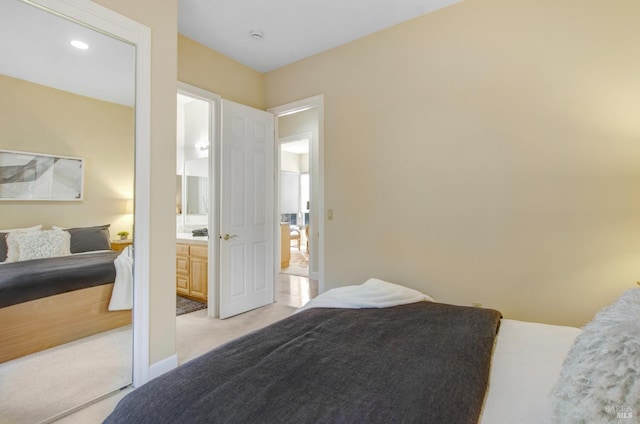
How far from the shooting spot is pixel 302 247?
873 centimetres

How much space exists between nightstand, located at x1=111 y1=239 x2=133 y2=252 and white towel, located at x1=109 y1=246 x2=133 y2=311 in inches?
1.8

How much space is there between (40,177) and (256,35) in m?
2.19

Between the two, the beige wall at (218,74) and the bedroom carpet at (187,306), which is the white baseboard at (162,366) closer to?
the bedroom carpet at (187,306)

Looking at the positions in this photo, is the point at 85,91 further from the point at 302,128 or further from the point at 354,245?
the point at 302,128

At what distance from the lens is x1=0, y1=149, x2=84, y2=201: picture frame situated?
1680 millimetres

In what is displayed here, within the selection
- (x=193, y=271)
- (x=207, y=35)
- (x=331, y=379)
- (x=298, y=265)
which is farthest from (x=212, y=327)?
(x=298, y=265)

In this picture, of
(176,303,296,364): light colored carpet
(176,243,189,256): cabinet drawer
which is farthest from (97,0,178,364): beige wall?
(176,243,189,256): cabinet drawer

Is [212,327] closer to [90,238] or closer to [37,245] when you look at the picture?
[90,238]

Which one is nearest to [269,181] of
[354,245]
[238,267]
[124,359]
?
[238,267]

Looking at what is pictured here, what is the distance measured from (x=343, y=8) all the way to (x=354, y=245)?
2.15 m

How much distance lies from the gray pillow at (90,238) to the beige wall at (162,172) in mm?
273

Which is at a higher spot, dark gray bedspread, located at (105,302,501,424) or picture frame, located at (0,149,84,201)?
picture frame, located at (0,149,84,201)

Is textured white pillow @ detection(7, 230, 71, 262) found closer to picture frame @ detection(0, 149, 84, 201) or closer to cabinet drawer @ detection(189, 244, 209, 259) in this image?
picture frame @ detection(0, 149, 84, 201)

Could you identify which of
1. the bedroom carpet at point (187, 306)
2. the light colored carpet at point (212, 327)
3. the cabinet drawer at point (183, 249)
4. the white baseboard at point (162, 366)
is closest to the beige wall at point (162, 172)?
the white baseboard at point (162, 366)
